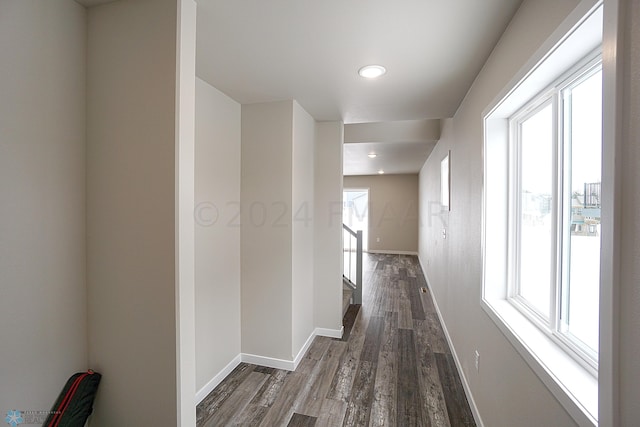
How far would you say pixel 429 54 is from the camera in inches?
67.1

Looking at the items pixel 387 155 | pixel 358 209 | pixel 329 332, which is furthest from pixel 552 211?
pixel 358 209

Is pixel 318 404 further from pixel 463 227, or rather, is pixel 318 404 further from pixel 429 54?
pixel 429 54

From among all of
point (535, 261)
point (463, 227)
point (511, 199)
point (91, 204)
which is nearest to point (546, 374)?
point (535, 261)

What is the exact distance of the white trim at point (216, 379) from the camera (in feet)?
7.02

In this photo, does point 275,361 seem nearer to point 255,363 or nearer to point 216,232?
point 255,363

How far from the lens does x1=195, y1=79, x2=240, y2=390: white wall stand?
2.13 meters

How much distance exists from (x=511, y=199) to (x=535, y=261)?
0.42 meters

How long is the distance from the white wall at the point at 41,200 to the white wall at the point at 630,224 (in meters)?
1.90

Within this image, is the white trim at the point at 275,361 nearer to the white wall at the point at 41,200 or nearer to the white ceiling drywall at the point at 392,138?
the white wall at the point at 41,200

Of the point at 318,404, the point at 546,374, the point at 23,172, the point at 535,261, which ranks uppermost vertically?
the point at 23,172

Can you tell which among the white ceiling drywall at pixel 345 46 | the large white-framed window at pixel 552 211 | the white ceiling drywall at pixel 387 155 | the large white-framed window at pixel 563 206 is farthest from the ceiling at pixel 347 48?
the white ceiling drywall at pixel 387 155

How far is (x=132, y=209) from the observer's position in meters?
1.25

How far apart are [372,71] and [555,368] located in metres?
1.85

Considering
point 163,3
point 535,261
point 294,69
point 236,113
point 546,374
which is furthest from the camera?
point 236,113
